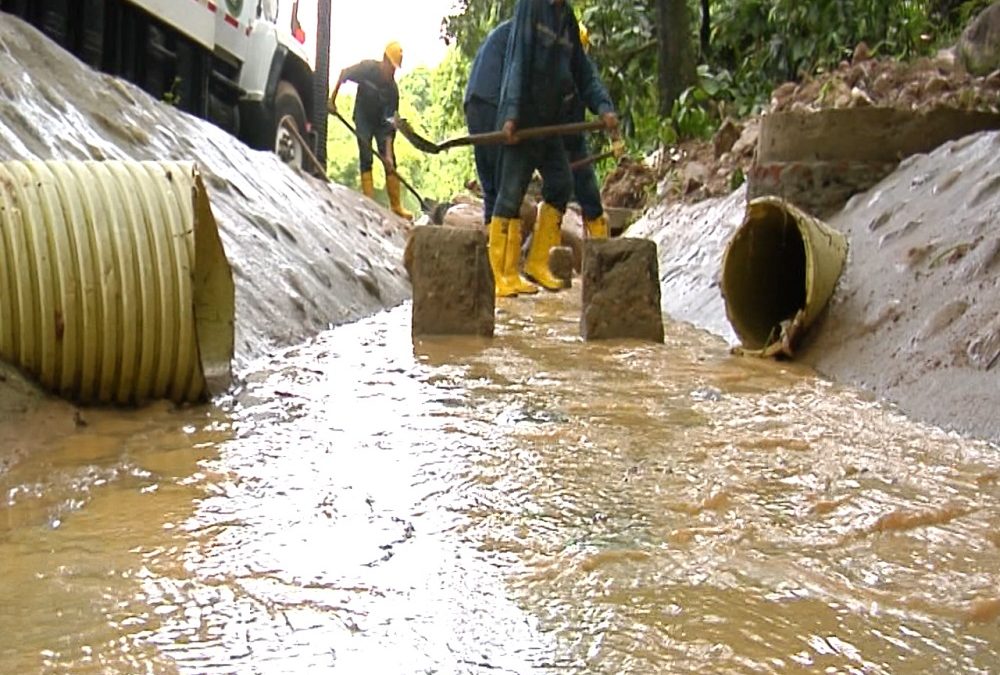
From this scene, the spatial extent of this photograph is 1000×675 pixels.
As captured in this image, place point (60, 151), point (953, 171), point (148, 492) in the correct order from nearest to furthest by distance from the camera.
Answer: point (148, 492) < point (60, 151) < point (953, 171)

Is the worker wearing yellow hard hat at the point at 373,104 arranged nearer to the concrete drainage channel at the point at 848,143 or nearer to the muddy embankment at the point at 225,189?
the muddy embankment at the point at 225,189

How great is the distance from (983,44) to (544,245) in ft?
12.1

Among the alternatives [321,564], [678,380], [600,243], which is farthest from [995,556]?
[600,243]

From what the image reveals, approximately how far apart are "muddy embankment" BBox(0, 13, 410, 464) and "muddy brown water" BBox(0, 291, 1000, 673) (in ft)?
2.58

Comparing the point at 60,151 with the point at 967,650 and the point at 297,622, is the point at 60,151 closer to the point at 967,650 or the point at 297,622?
the point at 297,622

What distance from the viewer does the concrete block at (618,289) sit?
551 cm

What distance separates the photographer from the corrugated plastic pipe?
317 centimetres

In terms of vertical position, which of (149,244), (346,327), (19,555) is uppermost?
(149,244)

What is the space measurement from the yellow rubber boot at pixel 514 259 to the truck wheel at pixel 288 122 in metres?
3.46

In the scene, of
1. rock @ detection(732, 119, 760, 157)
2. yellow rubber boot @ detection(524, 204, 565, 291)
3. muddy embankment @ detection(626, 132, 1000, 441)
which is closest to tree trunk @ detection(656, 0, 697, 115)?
rock @ detection(732, 119, 760, 157)

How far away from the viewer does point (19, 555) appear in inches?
79.7

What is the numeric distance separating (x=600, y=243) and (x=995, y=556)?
11.6ft

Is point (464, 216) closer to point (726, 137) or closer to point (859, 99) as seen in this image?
point (726, 137)

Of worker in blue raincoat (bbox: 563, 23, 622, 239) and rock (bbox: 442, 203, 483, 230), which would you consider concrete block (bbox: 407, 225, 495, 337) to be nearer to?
worker in blue raincoat (bbox: 563, 23, 622, 239)
